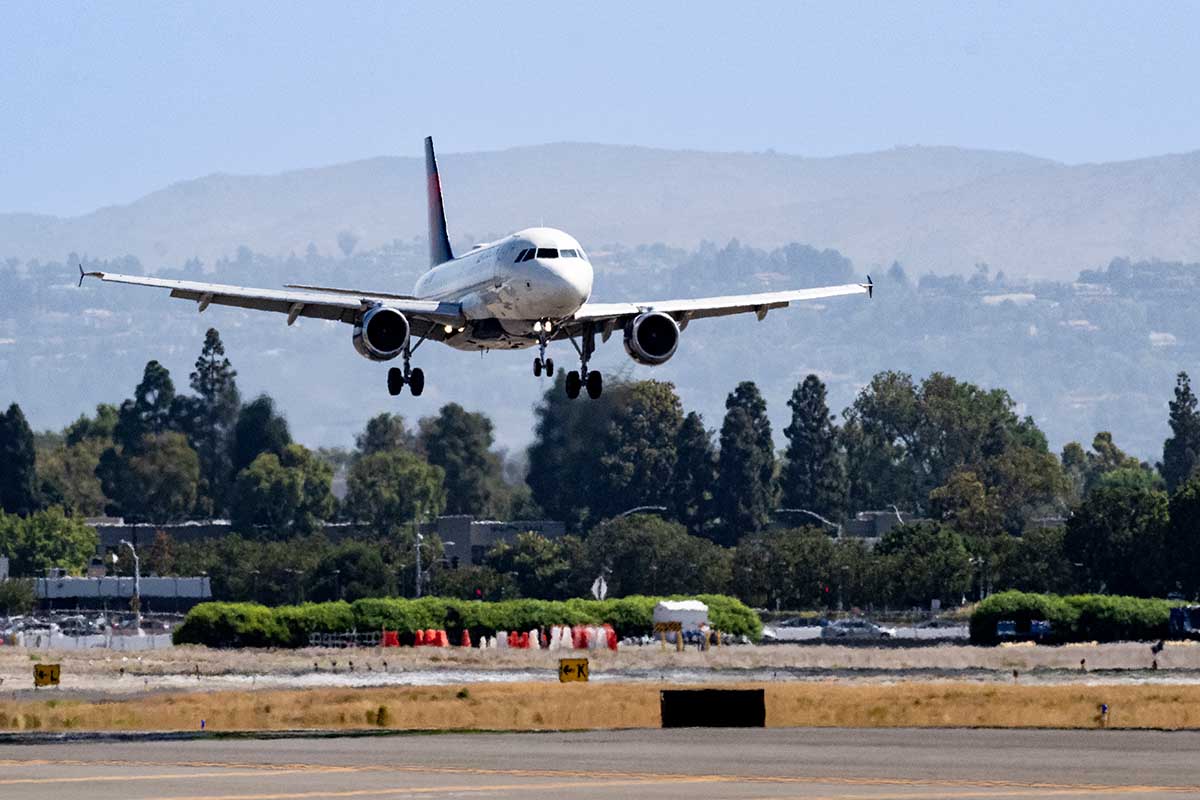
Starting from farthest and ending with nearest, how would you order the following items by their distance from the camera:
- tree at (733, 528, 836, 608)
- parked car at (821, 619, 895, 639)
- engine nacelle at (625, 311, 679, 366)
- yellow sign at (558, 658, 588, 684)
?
tree at (733, 528, 836, 608)
parked car at (821, 619, 895, 639)
yellow sign at (558, 658, 588, 684)
engine nacelle at (625, 311, 679, 366)

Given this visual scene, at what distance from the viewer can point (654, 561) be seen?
168m

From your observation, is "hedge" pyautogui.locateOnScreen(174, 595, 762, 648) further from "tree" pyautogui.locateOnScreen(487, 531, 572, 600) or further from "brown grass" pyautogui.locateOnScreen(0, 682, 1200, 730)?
"brown grass" pyautogui.locateOnScreen(0, 682, 1200, 730)

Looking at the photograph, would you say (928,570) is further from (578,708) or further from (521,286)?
(521,286)

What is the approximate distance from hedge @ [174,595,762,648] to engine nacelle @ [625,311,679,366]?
184 feet

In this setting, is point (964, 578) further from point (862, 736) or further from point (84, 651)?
point (862, 736)

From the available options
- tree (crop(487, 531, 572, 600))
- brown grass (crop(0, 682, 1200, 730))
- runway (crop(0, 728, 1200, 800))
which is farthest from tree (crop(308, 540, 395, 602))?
runway (crop(0, 728, 1200, 800))

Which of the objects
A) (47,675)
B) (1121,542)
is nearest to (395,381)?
(47,675)

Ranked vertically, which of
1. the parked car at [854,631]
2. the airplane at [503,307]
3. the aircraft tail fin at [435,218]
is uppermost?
the aircraft tail fin at [435,218]

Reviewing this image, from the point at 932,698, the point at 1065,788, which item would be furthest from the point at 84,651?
the point at 1065,788

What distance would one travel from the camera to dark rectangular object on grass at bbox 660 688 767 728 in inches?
2265

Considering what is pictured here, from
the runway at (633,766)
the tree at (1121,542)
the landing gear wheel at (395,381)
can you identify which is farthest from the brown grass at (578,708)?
the tree at (1121,542)

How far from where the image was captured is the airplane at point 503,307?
66.4m

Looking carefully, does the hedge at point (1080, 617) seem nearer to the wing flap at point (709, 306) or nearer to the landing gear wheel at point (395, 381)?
the wing flap at point (709, 306)

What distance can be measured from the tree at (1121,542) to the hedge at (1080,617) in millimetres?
23454
